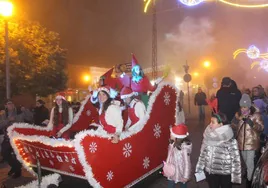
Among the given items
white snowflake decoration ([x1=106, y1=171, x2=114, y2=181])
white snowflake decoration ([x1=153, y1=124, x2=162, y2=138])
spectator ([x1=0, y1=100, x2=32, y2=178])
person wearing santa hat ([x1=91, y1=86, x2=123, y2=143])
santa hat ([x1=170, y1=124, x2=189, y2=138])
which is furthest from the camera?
spectator ([x1=0, y1=100, x2=32, y2=178])

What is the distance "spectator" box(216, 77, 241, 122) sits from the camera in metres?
6.33

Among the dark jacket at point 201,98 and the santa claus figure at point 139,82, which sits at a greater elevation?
the santa claus figure at point 139,82

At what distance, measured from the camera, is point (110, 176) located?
4.71 m

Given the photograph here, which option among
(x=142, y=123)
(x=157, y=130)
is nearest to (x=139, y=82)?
(x=157, y=130)

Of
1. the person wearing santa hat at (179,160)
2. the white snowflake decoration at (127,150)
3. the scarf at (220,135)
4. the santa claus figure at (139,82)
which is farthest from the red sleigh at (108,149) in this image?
the scarf at (220,135)

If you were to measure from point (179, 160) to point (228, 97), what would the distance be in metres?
2.30

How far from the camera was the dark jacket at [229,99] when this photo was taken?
6.33 metres

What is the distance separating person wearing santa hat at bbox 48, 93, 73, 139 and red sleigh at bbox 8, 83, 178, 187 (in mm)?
227

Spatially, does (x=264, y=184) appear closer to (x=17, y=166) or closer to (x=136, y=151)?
(x=136, y=151)

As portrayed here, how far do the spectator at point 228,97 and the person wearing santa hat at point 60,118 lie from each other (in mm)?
3531

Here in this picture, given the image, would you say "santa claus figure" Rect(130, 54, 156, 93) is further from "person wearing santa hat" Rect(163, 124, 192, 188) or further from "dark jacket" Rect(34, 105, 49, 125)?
"dark jacket" Rect(34, 105, 49, 125)

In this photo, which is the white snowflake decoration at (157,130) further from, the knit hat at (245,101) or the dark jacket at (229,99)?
the knit hat at (245,101)

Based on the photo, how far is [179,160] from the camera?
477cm

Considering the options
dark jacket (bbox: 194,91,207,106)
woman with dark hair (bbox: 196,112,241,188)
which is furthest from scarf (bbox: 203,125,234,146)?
dark jacket (bbox: 194,91,207,106)
